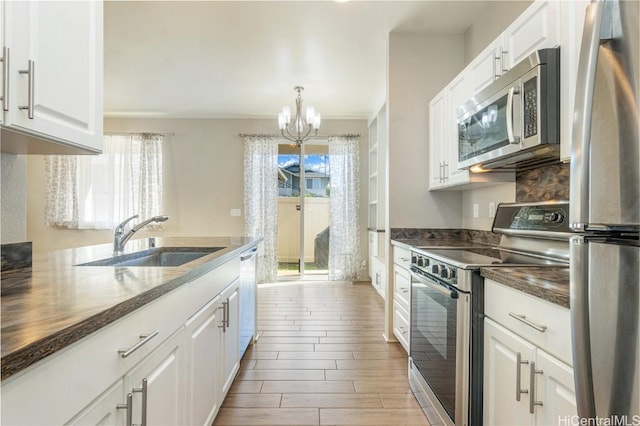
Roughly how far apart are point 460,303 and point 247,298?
1.63 m

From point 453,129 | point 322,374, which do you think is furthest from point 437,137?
point 322,374

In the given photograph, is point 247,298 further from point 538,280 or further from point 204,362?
point 538,280

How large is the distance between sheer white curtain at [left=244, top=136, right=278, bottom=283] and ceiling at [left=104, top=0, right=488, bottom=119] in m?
0.80

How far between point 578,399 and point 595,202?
48 centimetres

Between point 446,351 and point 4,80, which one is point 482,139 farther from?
point 4,80

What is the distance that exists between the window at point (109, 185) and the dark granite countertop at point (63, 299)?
436cm

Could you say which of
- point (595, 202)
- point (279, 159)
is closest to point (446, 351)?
point (595, 202)

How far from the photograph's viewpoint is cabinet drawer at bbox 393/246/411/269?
8.27ft

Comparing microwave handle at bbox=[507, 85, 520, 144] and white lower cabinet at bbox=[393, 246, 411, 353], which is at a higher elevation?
microwave handle at bbox=[507, 85, 520, 144]

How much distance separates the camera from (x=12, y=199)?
1.40 metres

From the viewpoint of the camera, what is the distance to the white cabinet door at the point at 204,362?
1.35 m

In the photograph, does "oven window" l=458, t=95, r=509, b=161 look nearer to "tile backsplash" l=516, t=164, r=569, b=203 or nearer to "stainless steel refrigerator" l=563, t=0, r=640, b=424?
"tile backsplash" l=516, t=164, r=569, b=203

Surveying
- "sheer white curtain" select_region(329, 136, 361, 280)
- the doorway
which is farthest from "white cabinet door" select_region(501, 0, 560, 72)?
the doorway

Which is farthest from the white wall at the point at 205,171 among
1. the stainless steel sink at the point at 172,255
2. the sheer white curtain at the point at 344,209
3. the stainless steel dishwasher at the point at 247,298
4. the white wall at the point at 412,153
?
the stainless steel sink at the point at 172,255
